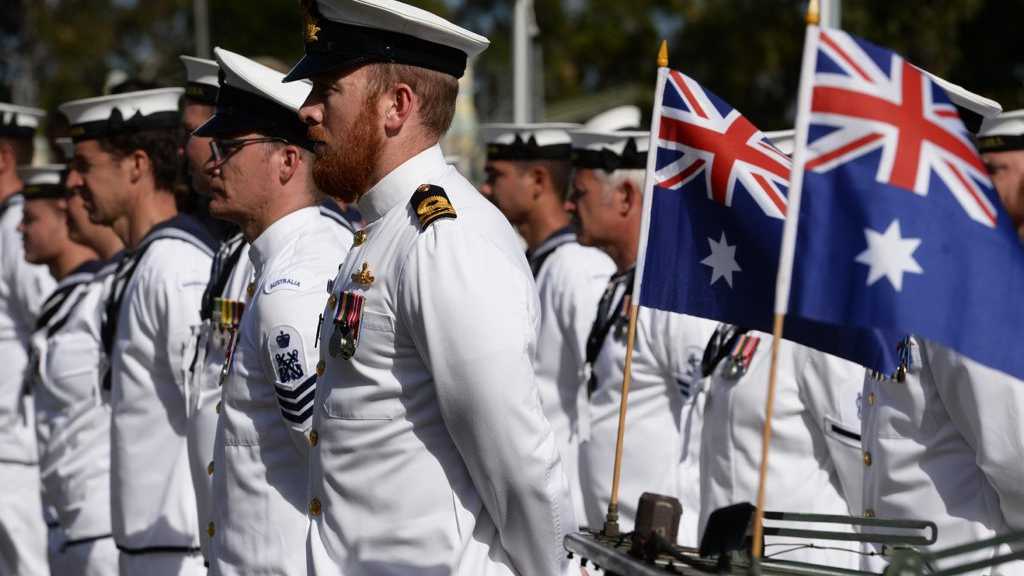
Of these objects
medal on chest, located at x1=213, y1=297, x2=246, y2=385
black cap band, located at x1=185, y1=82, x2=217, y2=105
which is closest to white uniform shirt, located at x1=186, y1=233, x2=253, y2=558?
medal on chest, located at x1=213, y1=297, x2=246, y2=385

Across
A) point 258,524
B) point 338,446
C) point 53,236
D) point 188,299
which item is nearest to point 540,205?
point 53,236

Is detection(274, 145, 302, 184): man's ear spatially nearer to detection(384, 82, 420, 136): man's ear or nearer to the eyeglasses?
the eyeglasses

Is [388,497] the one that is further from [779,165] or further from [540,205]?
[540,205]

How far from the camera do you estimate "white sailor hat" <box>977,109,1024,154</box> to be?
5.39 m

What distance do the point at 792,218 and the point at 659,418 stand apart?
14.8 feet

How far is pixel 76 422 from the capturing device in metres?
7.57

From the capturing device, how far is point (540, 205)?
999 cm

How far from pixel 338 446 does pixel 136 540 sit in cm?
271

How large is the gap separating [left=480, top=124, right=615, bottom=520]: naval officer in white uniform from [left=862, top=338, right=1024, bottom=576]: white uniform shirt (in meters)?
2.72

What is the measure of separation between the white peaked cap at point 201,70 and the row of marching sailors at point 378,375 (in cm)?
1

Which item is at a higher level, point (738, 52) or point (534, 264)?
point (738, 52)

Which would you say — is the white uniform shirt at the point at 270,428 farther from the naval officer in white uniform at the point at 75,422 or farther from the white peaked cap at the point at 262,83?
the naval officer in white uniform at the point at 75,422

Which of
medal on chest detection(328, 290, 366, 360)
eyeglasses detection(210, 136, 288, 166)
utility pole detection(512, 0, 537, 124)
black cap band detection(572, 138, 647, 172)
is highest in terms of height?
utility pole detection(512, 0, 537, 124)

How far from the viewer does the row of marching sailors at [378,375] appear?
3.89m
